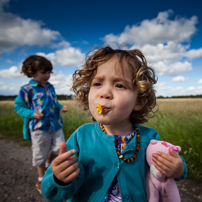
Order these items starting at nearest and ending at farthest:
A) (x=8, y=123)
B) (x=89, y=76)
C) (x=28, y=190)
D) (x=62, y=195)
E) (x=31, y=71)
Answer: (x=62, y=195) → (x=89, y=76) → (x=28, y=190) → (x=31, y=71) → (x=8, y=123)

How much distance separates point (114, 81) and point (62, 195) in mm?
929

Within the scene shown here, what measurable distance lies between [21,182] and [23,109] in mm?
1346

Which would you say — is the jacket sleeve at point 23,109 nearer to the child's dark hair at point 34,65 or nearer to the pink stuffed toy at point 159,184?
the child's dark hair at point 34,65

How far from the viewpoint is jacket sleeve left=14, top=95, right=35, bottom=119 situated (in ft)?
9.73

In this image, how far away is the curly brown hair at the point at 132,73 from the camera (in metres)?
1.47

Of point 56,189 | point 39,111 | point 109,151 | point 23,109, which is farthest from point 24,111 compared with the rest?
point 109,151

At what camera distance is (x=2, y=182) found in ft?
9.96

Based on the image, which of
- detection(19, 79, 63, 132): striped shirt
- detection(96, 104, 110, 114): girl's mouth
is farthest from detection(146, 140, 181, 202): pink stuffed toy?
detection(19, 79, 63, 132): striped shirt

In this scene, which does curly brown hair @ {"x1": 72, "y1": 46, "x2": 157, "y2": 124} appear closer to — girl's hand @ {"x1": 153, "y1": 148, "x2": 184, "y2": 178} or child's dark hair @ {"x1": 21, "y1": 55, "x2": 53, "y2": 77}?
girl's hand @ {"x1": 153, "y1": 148, "x2": 184, "y2": 178}

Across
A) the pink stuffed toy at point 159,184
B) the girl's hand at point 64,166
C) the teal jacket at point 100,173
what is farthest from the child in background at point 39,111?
the pink stuffed toy at point 159,184

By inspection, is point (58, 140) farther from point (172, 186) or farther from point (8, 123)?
point (8, 123)

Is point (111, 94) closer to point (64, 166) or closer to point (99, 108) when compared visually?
point (99, 108)

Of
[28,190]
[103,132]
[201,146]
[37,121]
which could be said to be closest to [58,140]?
[37,121]

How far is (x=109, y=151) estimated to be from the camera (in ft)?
4.41
